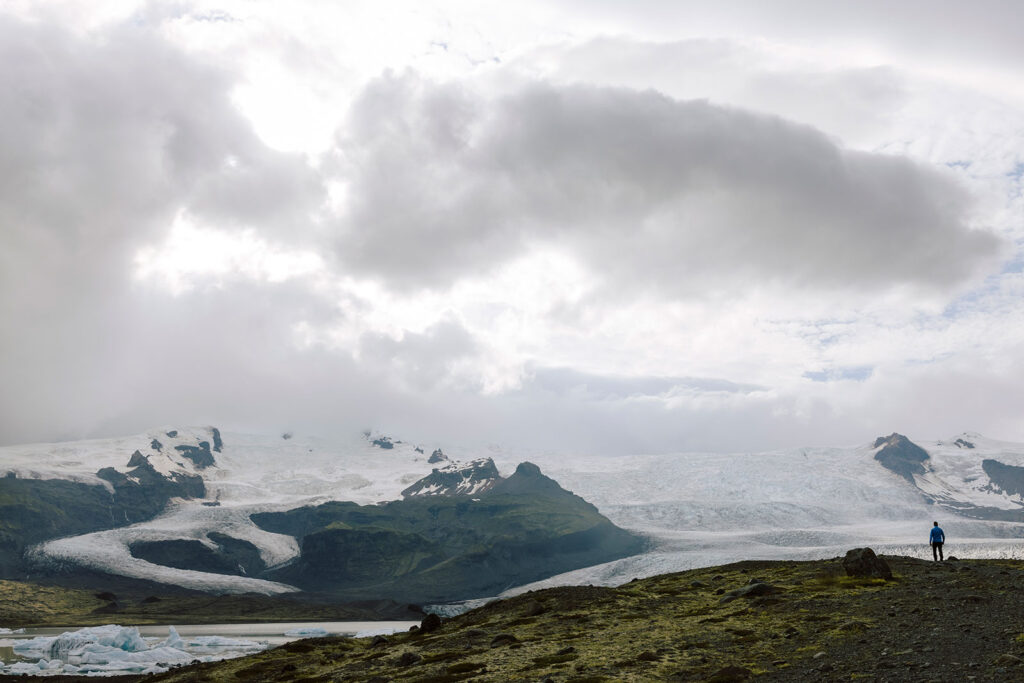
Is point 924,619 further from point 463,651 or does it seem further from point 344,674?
point 344,674

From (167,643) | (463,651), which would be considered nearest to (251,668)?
(463,651)

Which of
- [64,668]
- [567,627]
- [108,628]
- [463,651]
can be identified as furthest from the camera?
[108,628]

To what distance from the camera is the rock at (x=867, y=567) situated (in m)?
48.6

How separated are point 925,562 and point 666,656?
3107cm

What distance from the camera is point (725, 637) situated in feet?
117

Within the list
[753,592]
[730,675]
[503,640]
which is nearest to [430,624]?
[503,640]

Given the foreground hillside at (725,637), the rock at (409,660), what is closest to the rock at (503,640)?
the foreground hillside at (725,637)

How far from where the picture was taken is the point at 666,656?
33.3m

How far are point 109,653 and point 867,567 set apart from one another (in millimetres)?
111724

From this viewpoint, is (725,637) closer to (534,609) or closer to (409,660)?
(409,660)

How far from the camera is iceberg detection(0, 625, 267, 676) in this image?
101 meters

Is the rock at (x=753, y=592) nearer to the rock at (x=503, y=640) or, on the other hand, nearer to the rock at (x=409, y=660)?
the rock at (x=503, y=640)

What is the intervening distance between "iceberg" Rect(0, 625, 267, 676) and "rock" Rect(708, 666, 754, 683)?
89.5 metres

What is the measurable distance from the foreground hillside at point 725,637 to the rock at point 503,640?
138mm
